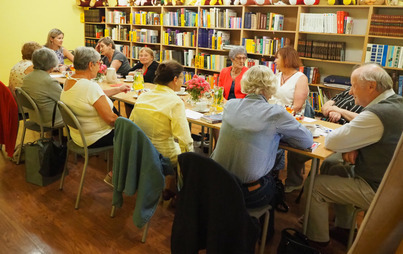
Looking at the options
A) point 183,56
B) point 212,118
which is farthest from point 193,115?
point 183,56

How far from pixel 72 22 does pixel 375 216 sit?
7580 mm

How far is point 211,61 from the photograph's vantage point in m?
5.48

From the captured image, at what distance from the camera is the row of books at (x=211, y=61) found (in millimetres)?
5333

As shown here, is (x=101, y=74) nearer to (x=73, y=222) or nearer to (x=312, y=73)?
(x=73, y=222)

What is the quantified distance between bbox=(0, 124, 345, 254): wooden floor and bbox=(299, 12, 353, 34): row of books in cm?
232

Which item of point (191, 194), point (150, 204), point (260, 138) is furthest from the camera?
point (150, 204)

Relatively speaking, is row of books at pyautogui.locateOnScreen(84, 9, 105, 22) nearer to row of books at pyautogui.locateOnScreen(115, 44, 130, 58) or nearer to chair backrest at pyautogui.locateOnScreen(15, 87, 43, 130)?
row of books at pyautogui.locateOnScreen(115, 44, 130, 58)

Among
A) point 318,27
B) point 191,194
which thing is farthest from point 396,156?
point 318,27

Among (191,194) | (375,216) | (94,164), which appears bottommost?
(94,164)

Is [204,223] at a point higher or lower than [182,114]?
lower

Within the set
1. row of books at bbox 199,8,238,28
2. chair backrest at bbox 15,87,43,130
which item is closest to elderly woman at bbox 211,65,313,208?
chair backrest at bbox 15,87,43,130

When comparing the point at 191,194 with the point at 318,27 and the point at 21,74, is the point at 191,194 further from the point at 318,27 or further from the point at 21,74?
the point at 318,27

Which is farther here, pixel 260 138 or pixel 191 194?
pixel 260 138

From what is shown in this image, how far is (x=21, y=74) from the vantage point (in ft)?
11.8
